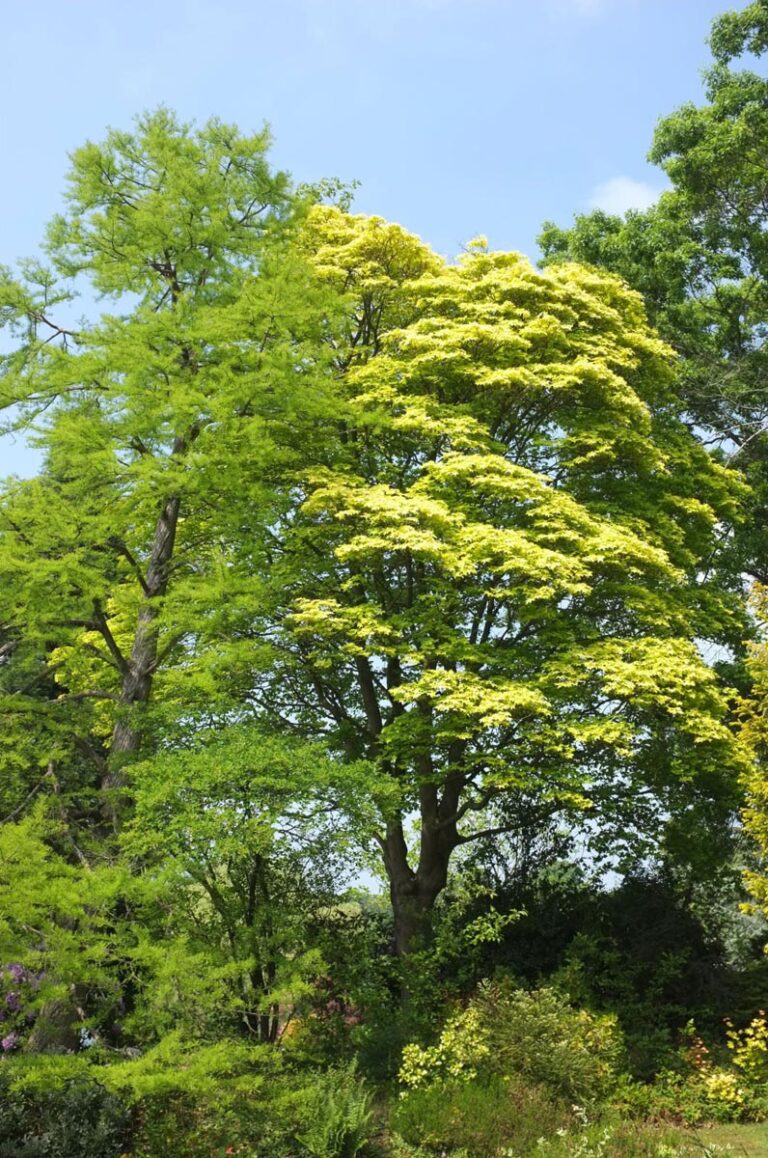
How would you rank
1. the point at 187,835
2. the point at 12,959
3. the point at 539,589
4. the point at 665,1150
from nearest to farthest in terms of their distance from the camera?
the point at 12,959
the point at 665,1150
the point at 187,835
the point at 539,589

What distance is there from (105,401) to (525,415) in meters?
7.38

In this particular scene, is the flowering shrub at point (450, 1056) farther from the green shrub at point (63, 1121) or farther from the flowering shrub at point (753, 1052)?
the green shrub at point (63, 1121)

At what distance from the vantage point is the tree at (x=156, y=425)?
506 inches

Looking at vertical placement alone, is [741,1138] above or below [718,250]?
below

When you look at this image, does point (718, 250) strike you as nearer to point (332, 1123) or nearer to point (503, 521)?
point (503, 521)

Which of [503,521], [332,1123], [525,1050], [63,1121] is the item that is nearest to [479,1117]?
[525,1050]

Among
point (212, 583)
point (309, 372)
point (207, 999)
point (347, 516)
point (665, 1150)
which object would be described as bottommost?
point (665, 1150)

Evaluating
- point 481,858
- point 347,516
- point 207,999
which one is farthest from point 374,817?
point 481,858

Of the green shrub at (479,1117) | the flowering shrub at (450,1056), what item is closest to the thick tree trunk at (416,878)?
the flowering shrub at (450,1056)

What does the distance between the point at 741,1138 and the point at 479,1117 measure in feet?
12.0

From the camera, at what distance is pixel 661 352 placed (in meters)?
17.8

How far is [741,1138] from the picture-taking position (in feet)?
40.9

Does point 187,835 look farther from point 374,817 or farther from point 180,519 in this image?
point 180,519

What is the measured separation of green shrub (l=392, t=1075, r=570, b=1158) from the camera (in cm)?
1120
